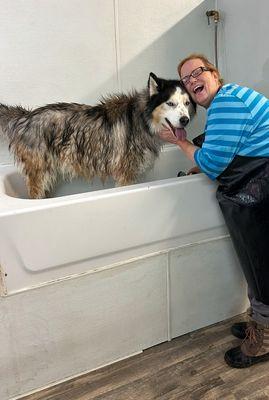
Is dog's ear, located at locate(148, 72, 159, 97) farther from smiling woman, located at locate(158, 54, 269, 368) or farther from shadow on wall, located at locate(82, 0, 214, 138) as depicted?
shadow on wall, located at locate(82, 0, 214, 138)

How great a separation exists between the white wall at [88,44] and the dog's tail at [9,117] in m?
0.18

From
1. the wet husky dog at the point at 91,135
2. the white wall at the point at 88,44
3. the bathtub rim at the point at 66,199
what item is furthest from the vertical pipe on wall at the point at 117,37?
the bathtub rim at the point at 66,199

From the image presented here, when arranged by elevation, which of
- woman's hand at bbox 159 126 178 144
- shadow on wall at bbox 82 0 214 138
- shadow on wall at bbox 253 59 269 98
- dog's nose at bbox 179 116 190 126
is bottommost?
woman's hand at bbox 159 126 178 144

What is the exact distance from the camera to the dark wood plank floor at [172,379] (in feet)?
4.38

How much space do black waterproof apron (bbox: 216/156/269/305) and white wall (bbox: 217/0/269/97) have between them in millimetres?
1015

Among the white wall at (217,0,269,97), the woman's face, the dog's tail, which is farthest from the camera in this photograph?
the white wall at (217,0,269,97)

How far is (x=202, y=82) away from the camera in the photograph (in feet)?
4.79

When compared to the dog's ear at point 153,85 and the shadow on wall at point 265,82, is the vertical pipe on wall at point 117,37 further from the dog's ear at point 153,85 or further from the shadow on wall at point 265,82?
the shadow on wall at point 265,82

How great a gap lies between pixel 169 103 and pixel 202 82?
0.30 meters

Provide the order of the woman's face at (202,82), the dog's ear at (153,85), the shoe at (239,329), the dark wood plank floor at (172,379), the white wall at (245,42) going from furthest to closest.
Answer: the white wall at (245,42) → the dog's ear at (153,85) → the shoe at (239,329) → the woman's face at (202,82) → the dark wood plank floor at (172,379)

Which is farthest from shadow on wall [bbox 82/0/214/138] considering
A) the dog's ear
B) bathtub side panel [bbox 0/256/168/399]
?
bathtub side panel [bbox 0/256/168/399]

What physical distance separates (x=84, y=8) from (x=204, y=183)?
1356mm

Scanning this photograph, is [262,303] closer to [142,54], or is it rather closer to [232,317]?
[232,317]

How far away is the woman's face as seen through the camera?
146 centimetres
